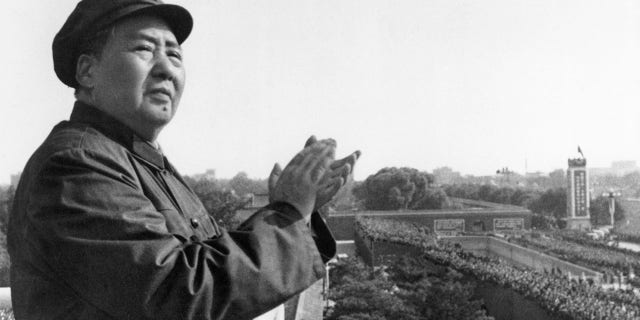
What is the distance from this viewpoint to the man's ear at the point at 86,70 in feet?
4.35

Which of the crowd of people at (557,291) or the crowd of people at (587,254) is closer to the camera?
the crowd of people at (557,291)

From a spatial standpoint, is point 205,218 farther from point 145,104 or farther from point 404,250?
point 404,250

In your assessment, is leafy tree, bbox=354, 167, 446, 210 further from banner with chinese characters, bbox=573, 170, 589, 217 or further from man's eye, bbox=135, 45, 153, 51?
man's eye, bbox=135, 45, 153, 51

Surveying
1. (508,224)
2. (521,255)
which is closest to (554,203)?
(508,224)

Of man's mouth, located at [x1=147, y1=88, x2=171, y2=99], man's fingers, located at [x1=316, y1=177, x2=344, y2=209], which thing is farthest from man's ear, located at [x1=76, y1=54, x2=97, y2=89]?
man's fingers, located at [x1=316, y1=177, x2=344, y2=209]

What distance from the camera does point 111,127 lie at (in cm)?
130

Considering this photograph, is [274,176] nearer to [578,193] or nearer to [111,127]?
[111,127]

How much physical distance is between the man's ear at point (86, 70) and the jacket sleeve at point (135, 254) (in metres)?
0.26

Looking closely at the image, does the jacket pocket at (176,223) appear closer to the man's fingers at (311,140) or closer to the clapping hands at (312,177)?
the clapping hands at (312,177)

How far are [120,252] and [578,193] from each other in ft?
128

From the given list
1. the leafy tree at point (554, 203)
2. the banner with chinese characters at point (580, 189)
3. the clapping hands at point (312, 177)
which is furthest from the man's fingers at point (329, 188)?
the leafy tree at point (554, 203)

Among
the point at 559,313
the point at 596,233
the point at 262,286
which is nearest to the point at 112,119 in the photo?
the point at 262,286

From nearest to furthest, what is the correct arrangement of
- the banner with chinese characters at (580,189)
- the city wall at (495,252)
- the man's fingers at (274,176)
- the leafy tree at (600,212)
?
the man's fingers at (274,176) → the city wall at (495,252) → the banner with chinese characters at (580,189) → the leafy tree at (600,212)

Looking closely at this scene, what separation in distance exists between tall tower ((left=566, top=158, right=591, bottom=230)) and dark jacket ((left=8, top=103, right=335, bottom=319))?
3812 centimetres
